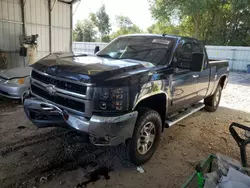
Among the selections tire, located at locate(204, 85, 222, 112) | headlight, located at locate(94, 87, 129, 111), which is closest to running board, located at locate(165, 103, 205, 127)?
tire, located at locate(204, 85, 222, 112)

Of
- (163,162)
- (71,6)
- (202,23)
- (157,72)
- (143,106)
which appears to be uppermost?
(202,23)

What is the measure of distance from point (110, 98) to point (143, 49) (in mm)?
1608

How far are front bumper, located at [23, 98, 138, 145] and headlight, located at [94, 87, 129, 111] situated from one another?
113 mm

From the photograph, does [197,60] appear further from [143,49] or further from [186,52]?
[143,49]

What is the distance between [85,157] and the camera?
325 centimetres

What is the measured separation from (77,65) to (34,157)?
59.2 inches

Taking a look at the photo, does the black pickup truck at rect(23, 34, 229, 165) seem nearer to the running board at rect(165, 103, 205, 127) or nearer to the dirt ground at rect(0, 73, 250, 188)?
the running board at rect(165, 103, 205, 127)

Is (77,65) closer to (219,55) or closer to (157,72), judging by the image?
(157,72)

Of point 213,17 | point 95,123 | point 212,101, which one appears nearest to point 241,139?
point 95,123

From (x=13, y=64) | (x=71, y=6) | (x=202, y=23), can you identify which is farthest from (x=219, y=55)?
(x=13, y=64)

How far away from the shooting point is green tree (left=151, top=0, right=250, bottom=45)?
21.9 meters

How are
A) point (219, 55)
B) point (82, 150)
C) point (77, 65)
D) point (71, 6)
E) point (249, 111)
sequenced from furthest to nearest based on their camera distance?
point (219, 55) < point (71, 6) < point (249, 111) < point (82, 150) < point (77, 65)

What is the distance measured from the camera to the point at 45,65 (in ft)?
9.84

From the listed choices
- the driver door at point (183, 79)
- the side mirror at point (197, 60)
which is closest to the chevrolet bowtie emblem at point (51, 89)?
the driver door at point (183, 79)
